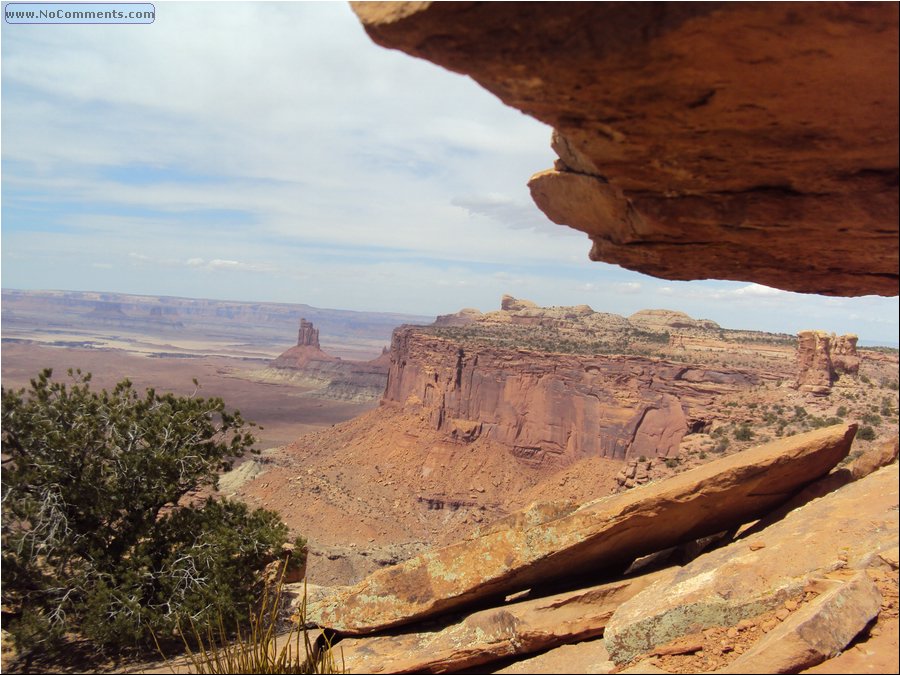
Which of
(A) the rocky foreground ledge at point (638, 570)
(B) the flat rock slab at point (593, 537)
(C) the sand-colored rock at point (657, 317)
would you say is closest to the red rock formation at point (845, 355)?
(A) the rocky foreground ledge at point (638, 570)

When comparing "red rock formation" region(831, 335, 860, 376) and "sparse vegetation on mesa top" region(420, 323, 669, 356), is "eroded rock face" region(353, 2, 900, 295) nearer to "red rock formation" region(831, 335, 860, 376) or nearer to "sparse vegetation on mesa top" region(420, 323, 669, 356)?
"red rock formation" region(831, 335, 860, 376)

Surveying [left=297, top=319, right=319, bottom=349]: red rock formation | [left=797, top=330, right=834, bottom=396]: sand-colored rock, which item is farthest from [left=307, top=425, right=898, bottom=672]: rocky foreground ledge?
[left=297, top=319, right=319, bottom=349]: red rock formation

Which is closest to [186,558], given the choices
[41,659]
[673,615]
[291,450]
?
[41,659]

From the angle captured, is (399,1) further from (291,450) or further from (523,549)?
(291,450)

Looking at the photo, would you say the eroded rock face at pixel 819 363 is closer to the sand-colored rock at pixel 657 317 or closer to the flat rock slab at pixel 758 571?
the flat rock slab at pixel 758 571

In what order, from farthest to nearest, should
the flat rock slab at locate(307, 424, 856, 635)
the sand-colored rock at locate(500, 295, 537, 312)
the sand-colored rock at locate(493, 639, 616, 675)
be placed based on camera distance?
the sand-colored rock at locate(500, 295, 537, 312) < the flat rock slab at locate(307, 424, 856, 635) < the sand-colored rock at locate(493, 639, 616, 675)
